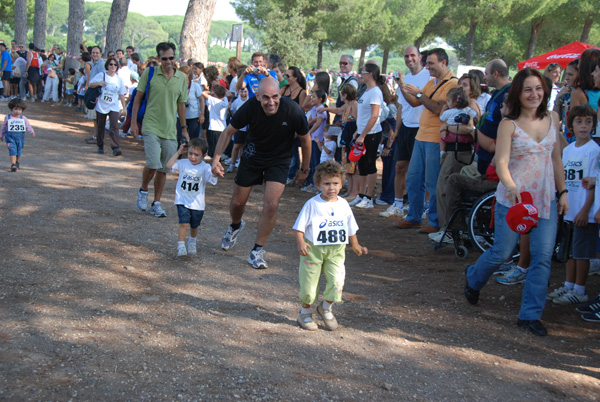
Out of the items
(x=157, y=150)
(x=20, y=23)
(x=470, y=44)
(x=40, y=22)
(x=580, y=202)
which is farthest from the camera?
(x=470, y=44)

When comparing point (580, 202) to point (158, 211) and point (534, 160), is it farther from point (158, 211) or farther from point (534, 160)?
point (158, 211)

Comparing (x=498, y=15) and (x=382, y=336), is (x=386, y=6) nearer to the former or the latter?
(x=498, y=15)

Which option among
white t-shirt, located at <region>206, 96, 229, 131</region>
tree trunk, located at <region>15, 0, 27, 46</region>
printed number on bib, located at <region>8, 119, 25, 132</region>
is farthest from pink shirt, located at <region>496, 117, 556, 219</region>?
tree trunk, located at <region>15, 0, 27, 46</region>

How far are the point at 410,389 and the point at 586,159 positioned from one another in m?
3.02

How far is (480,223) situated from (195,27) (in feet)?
38.8

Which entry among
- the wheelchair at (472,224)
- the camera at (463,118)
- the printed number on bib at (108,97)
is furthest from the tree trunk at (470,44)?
the wheelchair at (472,224)

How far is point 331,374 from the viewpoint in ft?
13.4

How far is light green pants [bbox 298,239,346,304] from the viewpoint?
15.5 feet

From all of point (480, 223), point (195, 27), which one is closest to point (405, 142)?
point (480, 223)

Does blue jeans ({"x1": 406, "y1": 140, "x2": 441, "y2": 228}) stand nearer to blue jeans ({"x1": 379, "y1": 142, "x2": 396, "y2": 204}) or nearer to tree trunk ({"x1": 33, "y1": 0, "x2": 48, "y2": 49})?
blue jeans ({"x1": 379, "y1": 142, "x2": 396, "y2": 204})

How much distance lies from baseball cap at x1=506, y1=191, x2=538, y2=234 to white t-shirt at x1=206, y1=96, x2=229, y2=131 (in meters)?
8.60

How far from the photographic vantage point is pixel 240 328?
4.77 metres

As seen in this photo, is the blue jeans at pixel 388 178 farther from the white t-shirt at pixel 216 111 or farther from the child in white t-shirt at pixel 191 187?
the child in white t-shirt at pixel 191 187

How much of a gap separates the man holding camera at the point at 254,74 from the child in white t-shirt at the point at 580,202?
6036 millimetres
